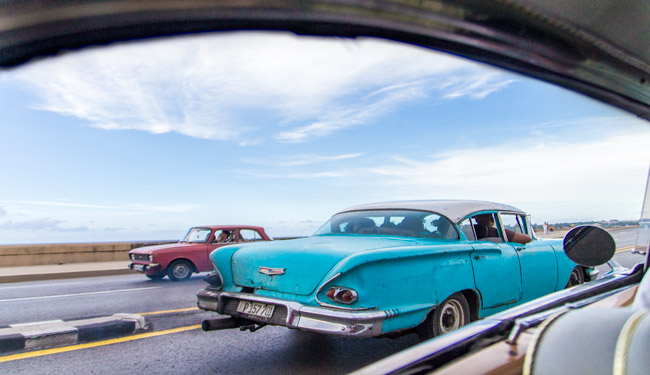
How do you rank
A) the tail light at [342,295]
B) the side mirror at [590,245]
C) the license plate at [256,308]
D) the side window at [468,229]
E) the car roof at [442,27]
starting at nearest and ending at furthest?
the car roof at [442,27] < the side mirror at [590,245] < the tail light at [342,295] < the license plate at [256,308] < the side window at [468,229]

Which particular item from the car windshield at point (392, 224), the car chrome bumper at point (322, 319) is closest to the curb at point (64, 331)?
the car chrome bumper at point (322, 319)

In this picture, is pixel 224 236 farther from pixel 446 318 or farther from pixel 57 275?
pixel 446 318

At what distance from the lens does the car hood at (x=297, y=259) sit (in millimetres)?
3662

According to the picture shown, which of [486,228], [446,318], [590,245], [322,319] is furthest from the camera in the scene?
[486,228]

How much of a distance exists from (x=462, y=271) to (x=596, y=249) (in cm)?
193

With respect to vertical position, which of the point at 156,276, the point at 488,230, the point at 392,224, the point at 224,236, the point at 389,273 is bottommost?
the point at 156,276

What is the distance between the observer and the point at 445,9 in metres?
2.49

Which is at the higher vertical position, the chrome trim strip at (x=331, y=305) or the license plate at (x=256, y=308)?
the chrome trim strip at (x=331, y=305)

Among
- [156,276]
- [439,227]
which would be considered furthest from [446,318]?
[156,276]

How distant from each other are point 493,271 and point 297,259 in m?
2.13

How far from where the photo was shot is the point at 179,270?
412 inches

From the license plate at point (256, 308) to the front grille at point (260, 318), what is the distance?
0.03m

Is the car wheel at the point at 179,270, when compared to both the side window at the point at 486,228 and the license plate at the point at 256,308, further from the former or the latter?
the side window at the point at 486,228

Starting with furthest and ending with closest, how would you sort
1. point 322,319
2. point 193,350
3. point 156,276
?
point 156,276
point 193,350
point 322,319
